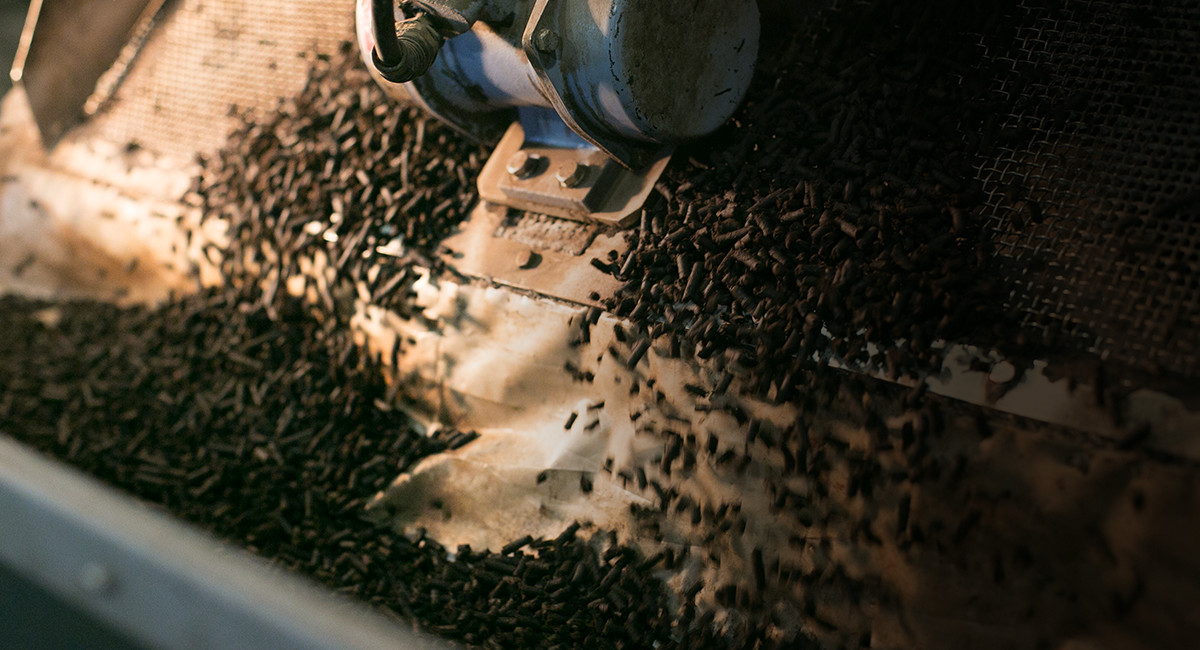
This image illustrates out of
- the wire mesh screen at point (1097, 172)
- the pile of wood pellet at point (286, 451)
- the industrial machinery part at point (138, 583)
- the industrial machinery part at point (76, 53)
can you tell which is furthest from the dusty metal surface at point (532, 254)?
the industrial machinery part at point (76, 53)

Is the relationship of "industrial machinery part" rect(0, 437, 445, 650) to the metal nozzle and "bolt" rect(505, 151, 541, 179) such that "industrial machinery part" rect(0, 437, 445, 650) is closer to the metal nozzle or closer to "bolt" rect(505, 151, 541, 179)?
the metal nozzle

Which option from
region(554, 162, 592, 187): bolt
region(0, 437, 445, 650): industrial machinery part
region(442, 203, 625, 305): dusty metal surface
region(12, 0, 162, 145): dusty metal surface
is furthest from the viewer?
region(12, 0, 162, 145): dusty metal surface

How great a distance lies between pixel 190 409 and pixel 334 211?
92 centimetres

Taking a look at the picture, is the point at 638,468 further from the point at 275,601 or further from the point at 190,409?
the point at 190,409

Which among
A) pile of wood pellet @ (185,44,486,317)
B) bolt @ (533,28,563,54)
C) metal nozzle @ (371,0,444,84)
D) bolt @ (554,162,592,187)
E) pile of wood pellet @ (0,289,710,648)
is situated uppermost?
bolt @ (533,28,563,54)

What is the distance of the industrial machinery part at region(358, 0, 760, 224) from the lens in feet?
6.86

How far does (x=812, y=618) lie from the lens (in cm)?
185

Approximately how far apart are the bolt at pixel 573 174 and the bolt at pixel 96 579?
1555 mm

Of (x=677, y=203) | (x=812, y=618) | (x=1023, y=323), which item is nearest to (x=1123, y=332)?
(x=1023, y=323)

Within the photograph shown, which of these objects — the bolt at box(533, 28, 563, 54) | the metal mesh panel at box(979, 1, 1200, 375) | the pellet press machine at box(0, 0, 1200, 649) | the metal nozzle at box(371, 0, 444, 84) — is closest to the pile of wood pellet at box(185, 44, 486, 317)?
the pellet press machine at box(0, 0, 1200, 649)

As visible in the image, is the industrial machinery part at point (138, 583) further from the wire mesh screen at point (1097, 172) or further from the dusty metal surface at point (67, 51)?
the dusty metal surface at point (67, 51)

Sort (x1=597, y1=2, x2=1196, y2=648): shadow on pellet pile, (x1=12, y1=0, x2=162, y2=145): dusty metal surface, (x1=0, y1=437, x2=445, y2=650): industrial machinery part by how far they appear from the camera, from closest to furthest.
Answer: (x1=0, y1=437, x2=445, y2=650): industrial machinery part
(x1=597, y1=2, x2=1196, y2=648): shadow on pellet pile
(x1=12, y1=0, x2=162, y2=145): dusty metal surface

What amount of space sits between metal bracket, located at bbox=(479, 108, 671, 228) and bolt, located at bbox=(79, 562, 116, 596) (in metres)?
1.51

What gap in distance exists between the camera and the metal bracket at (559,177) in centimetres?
239
